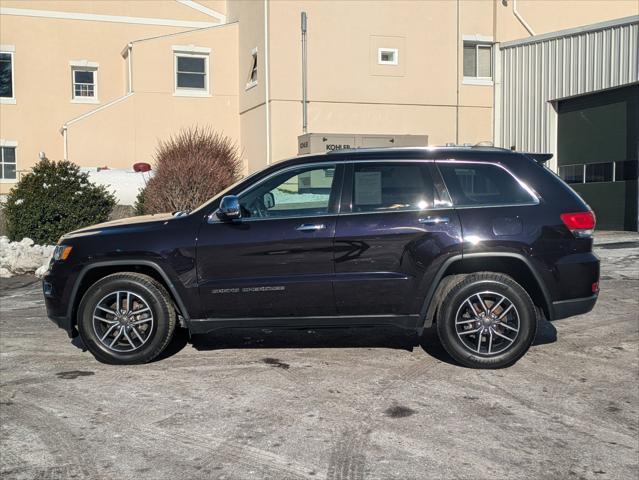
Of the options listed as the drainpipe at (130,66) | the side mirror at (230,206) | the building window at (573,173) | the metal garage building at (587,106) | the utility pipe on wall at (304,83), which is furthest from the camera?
the drainpipe at (130,66)

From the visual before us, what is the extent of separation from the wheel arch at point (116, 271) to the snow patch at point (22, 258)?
7274 mm

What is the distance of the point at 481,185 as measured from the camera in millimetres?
6727

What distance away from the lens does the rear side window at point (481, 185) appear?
21.6ft

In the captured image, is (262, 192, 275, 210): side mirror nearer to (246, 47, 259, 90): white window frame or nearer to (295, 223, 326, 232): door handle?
(295, 223, 326, 232): door handle

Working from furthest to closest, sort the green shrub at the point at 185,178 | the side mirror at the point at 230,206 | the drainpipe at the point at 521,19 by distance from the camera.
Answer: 1. the drainpipe at the point at 521,19
2. the green shrub at the point at 185,178
3. the side mirror at the point at 230,206

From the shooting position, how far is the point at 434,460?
4508mm

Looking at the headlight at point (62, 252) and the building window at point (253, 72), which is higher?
the building window at point (253, 72)

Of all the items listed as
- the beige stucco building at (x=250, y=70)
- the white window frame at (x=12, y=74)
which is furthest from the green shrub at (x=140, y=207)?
the white window frame at (x=12, y=74)

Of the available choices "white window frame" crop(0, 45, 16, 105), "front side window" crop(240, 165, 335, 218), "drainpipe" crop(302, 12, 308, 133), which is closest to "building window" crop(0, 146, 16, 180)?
"white window frame" crop(0, 45, 16, 105)

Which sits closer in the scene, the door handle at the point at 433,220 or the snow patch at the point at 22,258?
the door handle at the point at 433,220

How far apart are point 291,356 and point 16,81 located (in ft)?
79.7

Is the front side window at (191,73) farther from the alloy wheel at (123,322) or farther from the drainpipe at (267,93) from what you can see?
the alloy wheel at (123,322)

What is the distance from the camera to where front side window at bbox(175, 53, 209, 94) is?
89.5 feet

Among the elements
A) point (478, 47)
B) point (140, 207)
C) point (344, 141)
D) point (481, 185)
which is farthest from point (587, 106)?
point (481, 185)
